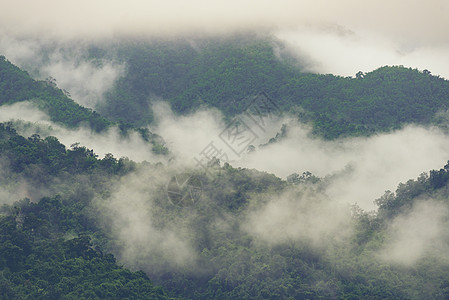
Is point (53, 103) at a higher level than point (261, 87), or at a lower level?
lower

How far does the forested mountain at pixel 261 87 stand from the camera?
78.2m

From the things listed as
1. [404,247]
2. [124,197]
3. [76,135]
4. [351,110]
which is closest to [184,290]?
[124,197]

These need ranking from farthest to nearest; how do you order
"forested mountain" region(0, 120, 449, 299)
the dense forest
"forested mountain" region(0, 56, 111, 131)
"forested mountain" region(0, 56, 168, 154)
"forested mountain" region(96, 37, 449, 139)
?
"forested mountain" region(96, 37, 449, 139) → "forested mountain" region(0, 56, 111, 131) → "forested mountain" region(0, 56, 168, 154) → the dense forest → "forested mountain" region(0, 120, 449, 299)

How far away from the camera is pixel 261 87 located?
83.9 m

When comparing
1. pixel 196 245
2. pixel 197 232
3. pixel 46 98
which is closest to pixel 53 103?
pixel 46 98

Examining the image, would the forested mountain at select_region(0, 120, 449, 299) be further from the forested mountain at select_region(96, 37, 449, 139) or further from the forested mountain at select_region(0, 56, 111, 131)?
the forested mountain at select_region(96, 37, 449, 139)

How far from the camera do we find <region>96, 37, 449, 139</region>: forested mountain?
78188mm

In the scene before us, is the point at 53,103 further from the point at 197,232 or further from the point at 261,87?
the point at 197,232

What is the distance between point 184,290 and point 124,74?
133 feet

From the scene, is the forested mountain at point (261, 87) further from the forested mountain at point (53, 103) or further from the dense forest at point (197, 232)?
the forested mountain at point (53, 103)

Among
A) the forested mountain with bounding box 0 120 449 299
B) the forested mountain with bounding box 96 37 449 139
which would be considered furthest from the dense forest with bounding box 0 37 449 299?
the forested mountain with bounding box 96 37 449 139

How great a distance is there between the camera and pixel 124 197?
61.5 metres

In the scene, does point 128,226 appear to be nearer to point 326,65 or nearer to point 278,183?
point 278,183

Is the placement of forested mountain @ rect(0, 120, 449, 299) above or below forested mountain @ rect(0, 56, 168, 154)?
below
